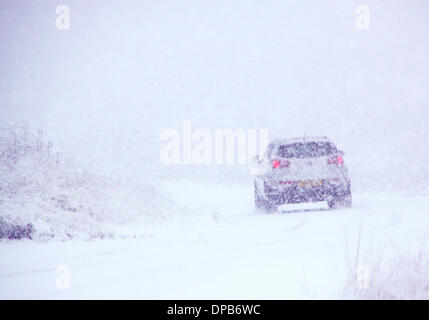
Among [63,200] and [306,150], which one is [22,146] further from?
[306,150]

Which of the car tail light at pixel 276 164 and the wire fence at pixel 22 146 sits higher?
the wire fence at pixel 22 146

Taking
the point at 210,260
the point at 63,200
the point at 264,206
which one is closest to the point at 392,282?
the point at 210,260

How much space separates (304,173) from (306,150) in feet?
1.93

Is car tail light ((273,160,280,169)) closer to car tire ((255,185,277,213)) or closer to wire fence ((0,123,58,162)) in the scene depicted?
car tire ((255,185,277,213))

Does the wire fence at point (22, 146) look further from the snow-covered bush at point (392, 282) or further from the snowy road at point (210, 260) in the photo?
the snow-covered bush at point (392, 282)

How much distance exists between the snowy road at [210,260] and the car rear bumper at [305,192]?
2541mm

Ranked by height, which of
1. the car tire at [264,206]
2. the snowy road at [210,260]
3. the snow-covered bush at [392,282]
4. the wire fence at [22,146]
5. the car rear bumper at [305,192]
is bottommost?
the car tire at [264,206]

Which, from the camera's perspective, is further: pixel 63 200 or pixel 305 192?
pixel 305 192

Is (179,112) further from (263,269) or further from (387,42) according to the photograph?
(263,269)

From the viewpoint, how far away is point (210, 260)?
6.70 metres

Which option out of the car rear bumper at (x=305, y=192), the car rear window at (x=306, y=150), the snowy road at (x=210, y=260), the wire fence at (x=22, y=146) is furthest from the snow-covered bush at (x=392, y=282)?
the wire fence at (x=22, y=146)

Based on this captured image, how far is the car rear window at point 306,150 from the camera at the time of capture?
13.9m

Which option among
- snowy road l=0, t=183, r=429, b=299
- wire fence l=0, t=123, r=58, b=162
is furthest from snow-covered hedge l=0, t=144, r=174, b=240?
snowy road l=0, t=183, r=429, b=299
